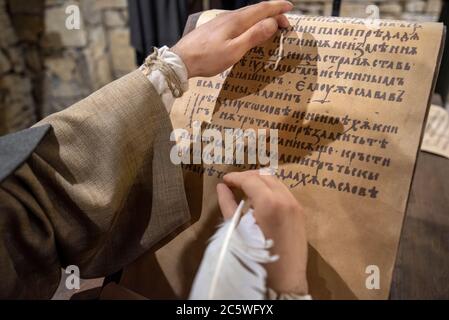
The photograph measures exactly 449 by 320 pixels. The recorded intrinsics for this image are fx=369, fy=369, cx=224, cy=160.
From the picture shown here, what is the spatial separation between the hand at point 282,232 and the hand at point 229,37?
10.1 inches

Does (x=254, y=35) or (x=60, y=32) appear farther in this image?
(x=60, y=32)

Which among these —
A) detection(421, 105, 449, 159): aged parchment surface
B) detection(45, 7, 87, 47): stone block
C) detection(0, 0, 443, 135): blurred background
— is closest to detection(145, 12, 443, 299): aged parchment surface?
detection(421, 105, 449, 159): aged parchment surface

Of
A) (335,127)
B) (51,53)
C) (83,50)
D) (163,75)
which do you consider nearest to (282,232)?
(335,127)

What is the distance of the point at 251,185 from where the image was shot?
1.65ft

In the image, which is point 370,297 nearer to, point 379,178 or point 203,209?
point 379,178

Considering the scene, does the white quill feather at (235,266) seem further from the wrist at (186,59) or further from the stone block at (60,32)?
the stone block at (60,32)

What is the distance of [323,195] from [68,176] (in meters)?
0.38

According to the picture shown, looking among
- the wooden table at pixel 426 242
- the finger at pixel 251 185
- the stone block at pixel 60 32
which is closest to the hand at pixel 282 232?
the finger at pixel 251 185

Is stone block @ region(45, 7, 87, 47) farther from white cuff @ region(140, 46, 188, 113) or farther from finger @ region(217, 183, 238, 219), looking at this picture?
finger @ region(217, 183, 238, 219)

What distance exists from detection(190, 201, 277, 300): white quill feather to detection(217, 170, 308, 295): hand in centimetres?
1

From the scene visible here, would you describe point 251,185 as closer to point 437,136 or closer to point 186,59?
point 186,59

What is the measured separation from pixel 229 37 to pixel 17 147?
38 cm
